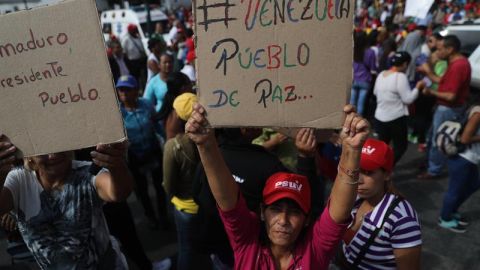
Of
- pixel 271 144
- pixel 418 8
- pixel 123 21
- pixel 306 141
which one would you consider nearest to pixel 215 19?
pixel 306 141

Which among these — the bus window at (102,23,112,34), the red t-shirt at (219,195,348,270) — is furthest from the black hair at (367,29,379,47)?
the bus window at (102,23,112,34)

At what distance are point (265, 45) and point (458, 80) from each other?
367 centimetres

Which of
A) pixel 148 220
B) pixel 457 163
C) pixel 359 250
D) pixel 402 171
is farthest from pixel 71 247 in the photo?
pixel 402 171

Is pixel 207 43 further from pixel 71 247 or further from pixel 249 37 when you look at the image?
pixel 71 247

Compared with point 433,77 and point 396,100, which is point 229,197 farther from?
point 433,77

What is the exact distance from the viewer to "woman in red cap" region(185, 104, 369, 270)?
1.52 m

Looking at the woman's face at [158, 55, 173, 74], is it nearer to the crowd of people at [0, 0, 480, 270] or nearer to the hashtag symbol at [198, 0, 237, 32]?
the crowd of people at [0, 0, 480, 270]

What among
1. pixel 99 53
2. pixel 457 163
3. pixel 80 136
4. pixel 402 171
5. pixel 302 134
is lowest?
pixel 402 171

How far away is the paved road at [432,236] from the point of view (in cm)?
352

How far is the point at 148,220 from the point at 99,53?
3.27 meters

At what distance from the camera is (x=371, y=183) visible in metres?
1.98

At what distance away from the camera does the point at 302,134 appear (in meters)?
2.26

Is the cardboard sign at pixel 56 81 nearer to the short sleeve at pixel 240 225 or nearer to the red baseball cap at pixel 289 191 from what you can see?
the short sleeve at pixel 240 225

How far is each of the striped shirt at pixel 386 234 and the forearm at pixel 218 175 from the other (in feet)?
2.25
